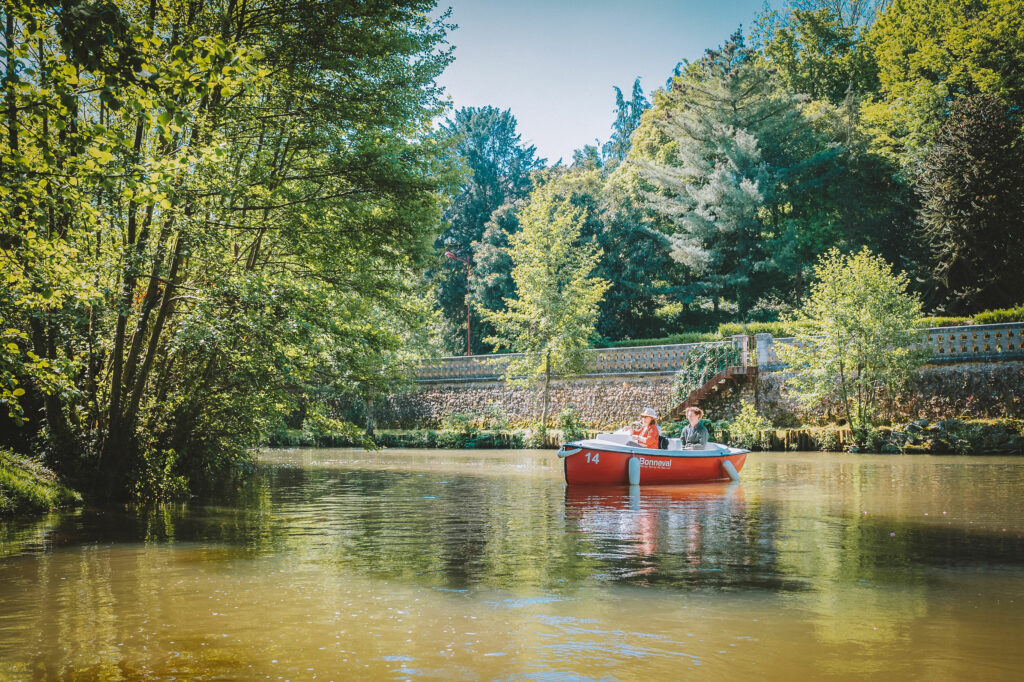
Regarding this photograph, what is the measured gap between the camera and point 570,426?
98.0 feet

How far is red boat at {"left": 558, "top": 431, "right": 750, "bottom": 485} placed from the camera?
15.2m

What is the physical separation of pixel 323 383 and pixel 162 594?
7.69m

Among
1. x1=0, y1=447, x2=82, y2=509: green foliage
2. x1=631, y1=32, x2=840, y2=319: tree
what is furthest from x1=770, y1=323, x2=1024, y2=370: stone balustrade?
x1=0, y1=447, x2=82, y2=509: green foliage

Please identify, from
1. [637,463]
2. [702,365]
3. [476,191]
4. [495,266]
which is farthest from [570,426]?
[476,191]

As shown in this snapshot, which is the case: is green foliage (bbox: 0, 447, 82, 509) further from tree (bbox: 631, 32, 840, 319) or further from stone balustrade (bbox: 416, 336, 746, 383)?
tree (bbox: 631, 32, 840, 319)

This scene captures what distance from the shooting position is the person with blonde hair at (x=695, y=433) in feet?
53.7

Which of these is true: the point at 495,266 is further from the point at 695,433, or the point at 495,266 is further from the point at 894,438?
the point at 695,433

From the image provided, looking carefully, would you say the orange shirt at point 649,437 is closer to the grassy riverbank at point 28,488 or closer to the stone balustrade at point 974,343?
the grassy riverbank at point 28,488

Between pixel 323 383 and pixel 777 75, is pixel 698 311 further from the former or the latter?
pixel 323 383

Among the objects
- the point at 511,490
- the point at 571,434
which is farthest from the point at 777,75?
the point at 511,490

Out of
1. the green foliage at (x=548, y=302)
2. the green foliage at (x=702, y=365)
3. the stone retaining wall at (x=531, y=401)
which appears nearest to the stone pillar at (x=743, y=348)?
the green foliage at (x=702, y=365)

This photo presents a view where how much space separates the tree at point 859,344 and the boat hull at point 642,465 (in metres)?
8.99

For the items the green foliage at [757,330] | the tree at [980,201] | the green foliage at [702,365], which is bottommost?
the green foliage at [702,365]

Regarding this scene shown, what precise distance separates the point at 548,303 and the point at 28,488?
21714 millimetres
